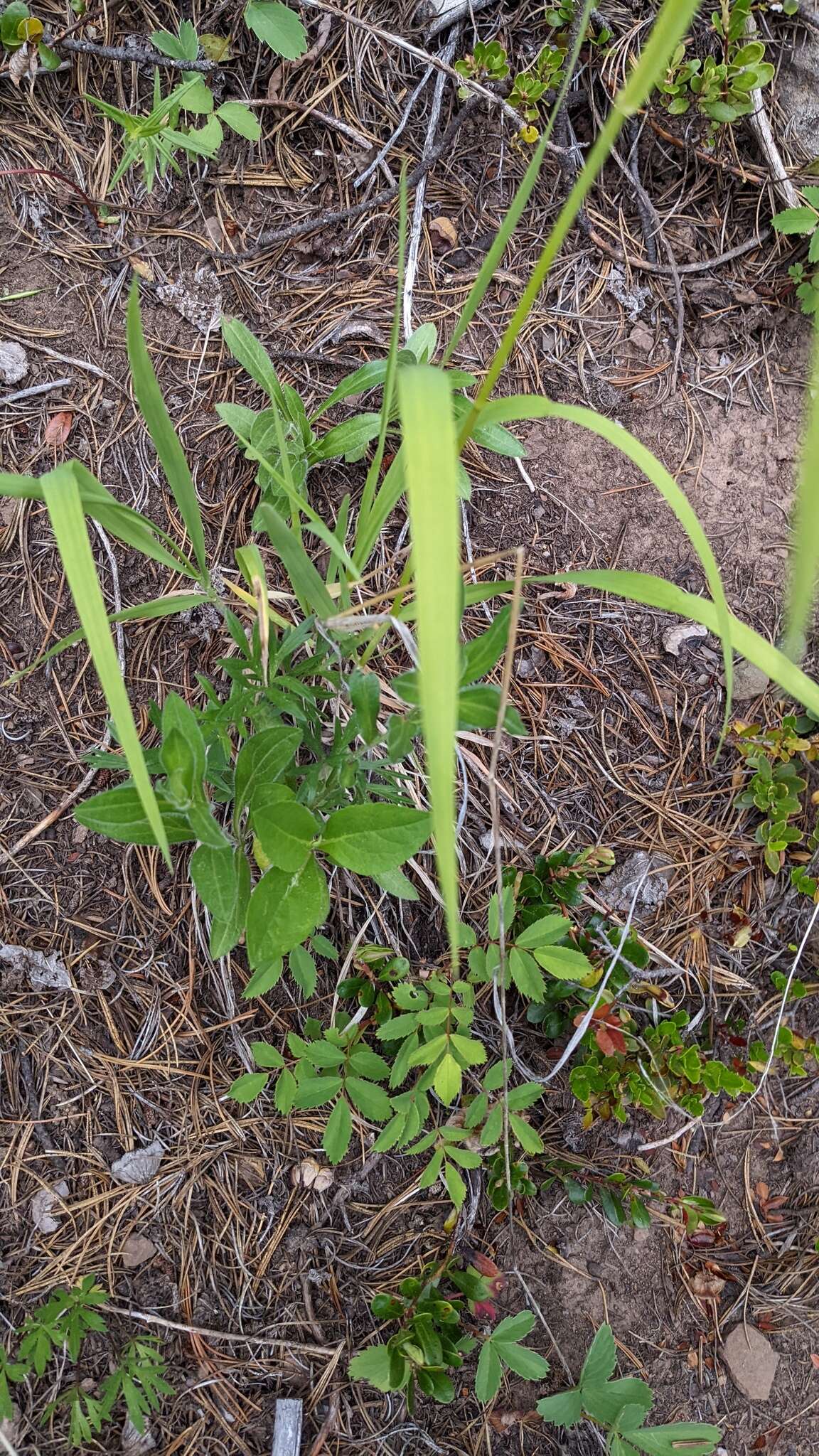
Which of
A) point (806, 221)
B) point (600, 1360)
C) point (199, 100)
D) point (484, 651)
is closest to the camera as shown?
point (484, 651)

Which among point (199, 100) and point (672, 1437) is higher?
point (199, 100)

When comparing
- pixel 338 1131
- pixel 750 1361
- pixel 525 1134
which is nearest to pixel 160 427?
pixel 338 1131

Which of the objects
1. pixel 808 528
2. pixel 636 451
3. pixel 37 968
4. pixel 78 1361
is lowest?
pixel 78 1361

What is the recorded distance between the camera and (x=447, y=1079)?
1235mm

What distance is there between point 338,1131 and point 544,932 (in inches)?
17.2

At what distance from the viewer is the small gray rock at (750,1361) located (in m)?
1.57

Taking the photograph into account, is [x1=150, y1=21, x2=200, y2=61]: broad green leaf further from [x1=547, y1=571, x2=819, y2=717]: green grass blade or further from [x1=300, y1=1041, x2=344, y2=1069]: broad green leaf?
[x1=300, y1=1041, x2=344, y2=1069]: broad green leaf

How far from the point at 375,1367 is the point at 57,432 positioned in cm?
165

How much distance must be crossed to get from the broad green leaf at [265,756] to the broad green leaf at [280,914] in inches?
5.1

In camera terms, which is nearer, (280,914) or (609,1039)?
(280,914)

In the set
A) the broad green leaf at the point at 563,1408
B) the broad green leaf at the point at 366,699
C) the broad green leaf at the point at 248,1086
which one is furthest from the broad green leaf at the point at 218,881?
the broad green leaf at the point at 563,1408

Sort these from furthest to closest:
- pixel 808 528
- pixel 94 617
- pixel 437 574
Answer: pixel 94 617
pixel 437 574
pixel 808 528

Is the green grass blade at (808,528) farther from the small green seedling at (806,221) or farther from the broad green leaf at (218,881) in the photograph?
the small green seedling at (806,221)

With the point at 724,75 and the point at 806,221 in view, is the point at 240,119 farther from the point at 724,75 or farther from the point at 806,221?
the point at 806,221
